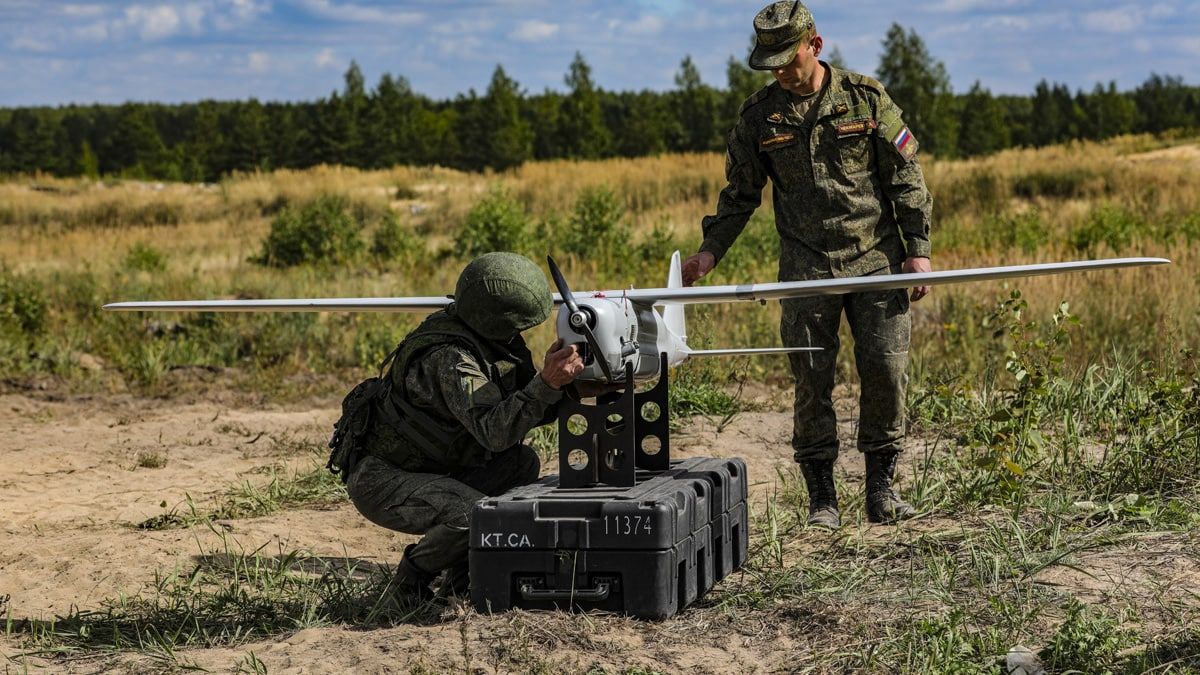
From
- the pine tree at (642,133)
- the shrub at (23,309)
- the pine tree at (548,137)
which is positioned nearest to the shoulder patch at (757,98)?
the shrub at (23,309)

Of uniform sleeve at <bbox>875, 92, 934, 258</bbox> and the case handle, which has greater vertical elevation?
uniform sleeve at <bbox>875, 92, 934, 258</bbox>

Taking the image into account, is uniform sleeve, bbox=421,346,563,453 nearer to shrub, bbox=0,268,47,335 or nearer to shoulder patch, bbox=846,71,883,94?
shoulder patch, bbox=846,71,883,94

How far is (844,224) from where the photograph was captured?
5773 mm

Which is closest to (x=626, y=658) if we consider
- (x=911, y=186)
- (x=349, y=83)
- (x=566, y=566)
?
(x=566, y=566)

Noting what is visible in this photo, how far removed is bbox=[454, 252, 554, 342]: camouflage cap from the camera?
4668 millimetres

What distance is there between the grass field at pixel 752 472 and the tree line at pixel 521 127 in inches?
1393

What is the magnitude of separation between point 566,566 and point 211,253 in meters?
20.3

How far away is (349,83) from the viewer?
79.9m

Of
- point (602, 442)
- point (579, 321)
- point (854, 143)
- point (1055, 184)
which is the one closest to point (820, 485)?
point (854, 143)

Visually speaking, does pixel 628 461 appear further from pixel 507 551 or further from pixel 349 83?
pixel 349 83

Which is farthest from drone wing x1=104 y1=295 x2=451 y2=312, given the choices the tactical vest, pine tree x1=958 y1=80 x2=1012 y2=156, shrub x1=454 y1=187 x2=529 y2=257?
pine tree x1=958 y1=80 x2=1012 y2=156

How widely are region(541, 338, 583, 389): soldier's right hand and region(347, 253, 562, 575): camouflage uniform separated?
2.1 inches

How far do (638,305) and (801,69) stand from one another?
59.4 inches

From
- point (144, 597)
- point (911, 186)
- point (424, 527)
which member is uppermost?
point (911, 186)
